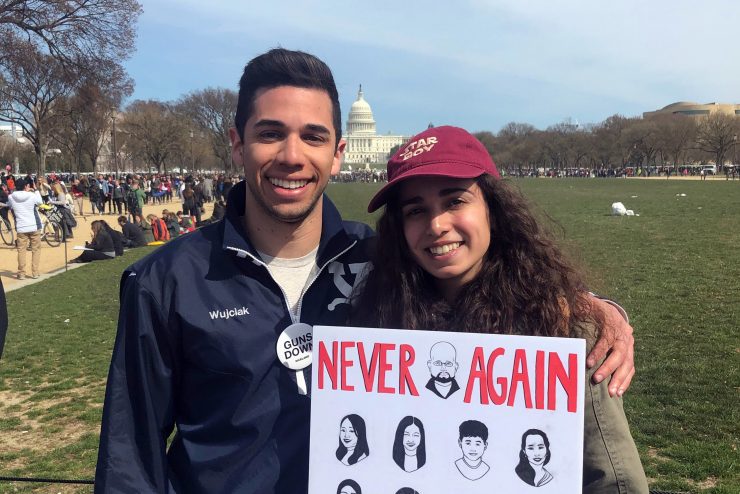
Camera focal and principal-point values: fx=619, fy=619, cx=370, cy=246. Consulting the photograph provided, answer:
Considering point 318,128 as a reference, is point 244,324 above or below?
below

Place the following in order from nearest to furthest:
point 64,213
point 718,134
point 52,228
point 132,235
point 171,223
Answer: point 132,235 → point 64,213 → point 52,228 → point 171,223 → point 718,134

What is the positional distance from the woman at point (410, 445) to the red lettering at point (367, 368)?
163 mm

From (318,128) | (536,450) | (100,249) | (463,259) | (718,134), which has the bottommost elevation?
(100,249)

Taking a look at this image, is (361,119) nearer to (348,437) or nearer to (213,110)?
(213,110)

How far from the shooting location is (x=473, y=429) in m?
2.01

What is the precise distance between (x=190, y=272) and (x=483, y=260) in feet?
3.68

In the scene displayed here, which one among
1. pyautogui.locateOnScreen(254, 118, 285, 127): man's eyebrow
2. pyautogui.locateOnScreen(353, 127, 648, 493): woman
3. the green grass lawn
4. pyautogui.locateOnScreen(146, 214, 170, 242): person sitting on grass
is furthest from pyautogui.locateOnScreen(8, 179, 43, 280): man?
pyautogui.locateOnScreen(353, 127, 648, 493): woman

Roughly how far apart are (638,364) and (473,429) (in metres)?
6.31

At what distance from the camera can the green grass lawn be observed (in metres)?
5.36

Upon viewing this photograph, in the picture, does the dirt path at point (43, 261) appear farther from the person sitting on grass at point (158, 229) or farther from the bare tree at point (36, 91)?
the bare tree at point (36, 91)

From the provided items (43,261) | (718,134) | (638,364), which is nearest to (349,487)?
(638,364)

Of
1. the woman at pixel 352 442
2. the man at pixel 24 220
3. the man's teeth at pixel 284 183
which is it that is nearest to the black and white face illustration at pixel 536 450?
the woman at pixel 352 442

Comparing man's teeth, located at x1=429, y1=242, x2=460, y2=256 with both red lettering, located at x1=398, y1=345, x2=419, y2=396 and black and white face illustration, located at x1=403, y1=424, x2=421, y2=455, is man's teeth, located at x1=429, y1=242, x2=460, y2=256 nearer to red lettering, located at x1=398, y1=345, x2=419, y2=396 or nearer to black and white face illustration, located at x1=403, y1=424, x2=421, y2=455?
red lettering, located at x1=398, y1=345, x2=419, y2=396

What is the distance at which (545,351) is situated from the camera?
1.97 metres
